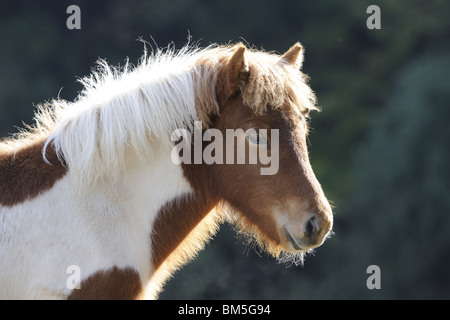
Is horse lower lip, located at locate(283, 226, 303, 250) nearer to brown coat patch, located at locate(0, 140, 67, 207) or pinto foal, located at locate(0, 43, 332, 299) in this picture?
pinto foal, located at locate(0, 43, 332, 299)

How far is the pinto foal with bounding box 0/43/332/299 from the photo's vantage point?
183 centimetres

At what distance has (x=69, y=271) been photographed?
1809 millimetres

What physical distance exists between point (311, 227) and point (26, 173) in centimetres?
105

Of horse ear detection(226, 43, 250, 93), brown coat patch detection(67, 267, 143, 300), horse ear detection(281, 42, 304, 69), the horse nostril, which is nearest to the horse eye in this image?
horse ear detection(226, 43, 250, 93)

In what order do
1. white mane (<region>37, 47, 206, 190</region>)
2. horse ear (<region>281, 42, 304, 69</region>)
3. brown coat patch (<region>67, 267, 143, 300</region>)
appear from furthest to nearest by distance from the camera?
1. horse ear (<region>281, 42, 304, 69</region>)
2. white mane (<region>37, 47, 206, 190</region>)
3. brown coat patch (<region>67, 267, 143, 300</region>)

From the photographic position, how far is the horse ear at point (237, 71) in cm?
200

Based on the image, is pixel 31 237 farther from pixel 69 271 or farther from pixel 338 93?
pixel 338 93

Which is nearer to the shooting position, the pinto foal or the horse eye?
the pinto foal

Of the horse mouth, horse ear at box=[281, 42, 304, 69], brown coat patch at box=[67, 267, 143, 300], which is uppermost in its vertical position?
horse ear at box=[281, 42, 304, 69]

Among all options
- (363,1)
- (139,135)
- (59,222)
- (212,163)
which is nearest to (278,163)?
(212,163)

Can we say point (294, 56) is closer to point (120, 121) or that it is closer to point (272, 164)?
point (272, 164)

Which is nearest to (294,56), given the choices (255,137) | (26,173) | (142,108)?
(255,137)

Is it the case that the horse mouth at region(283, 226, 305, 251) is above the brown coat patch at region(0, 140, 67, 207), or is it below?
below

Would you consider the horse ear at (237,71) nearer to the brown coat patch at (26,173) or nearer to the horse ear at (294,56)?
the horse ear at (294,56)
